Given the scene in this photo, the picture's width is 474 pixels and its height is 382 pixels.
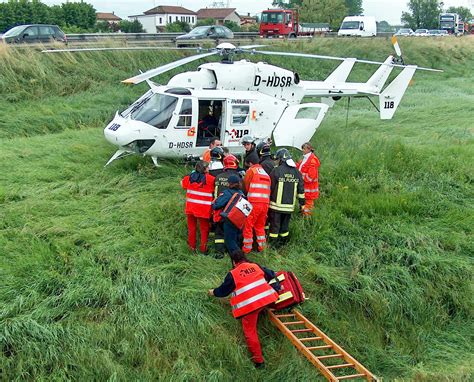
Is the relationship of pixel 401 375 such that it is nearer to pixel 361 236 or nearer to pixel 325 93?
pixel 361 236

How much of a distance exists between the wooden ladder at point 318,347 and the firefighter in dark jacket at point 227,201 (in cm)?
120

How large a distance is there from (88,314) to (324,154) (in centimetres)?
734

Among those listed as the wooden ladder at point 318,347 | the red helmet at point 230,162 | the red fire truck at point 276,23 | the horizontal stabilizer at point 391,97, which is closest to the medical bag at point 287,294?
the wooden ladder at point 318,347

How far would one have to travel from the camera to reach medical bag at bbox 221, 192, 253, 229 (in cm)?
695

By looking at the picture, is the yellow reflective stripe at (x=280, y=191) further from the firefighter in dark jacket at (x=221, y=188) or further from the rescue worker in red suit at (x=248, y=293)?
the rescue worker in red suit at (x=248, y=293)

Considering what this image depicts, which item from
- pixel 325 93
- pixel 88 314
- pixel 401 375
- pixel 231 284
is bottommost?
pixel 401 375

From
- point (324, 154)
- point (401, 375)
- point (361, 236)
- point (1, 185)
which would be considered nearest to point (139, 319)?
point (401, 375)

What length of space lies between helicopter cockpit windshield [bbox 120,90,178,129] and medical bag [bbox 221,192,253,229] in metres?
3.70

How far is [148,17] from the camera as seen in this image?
294 ft

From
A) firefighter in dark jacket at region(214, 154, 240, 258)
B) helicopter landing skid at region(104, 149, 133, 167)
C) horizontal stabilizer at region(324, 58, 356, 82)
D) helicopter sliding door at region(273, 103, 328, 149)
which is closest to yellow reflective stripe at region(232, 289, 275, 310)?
firefighter in dark jacket at region(214, 154, 240, 258)

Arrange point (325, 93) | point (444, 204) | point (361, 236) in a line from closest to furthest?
point (361, 236) → point (444, 204) → point (325, 93)

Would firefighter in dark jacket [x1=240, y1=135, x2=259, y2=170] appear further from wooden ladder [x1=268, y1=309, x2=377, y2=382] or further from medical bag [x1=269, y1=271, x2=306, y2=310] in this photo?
wooden ladder [x1=268, y1=309, x2=377, y2=382]

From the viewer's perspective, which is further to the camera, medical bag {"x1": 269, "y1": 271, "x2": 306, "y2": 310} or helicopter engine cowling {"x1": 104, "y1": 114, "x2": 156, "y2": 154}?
helicopter engine cowling {"x1": 104, "y1": 114, "x2": 156, "y2": 154}

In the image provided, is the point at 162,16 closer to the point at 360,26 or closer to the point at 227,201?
the point at 360,26
